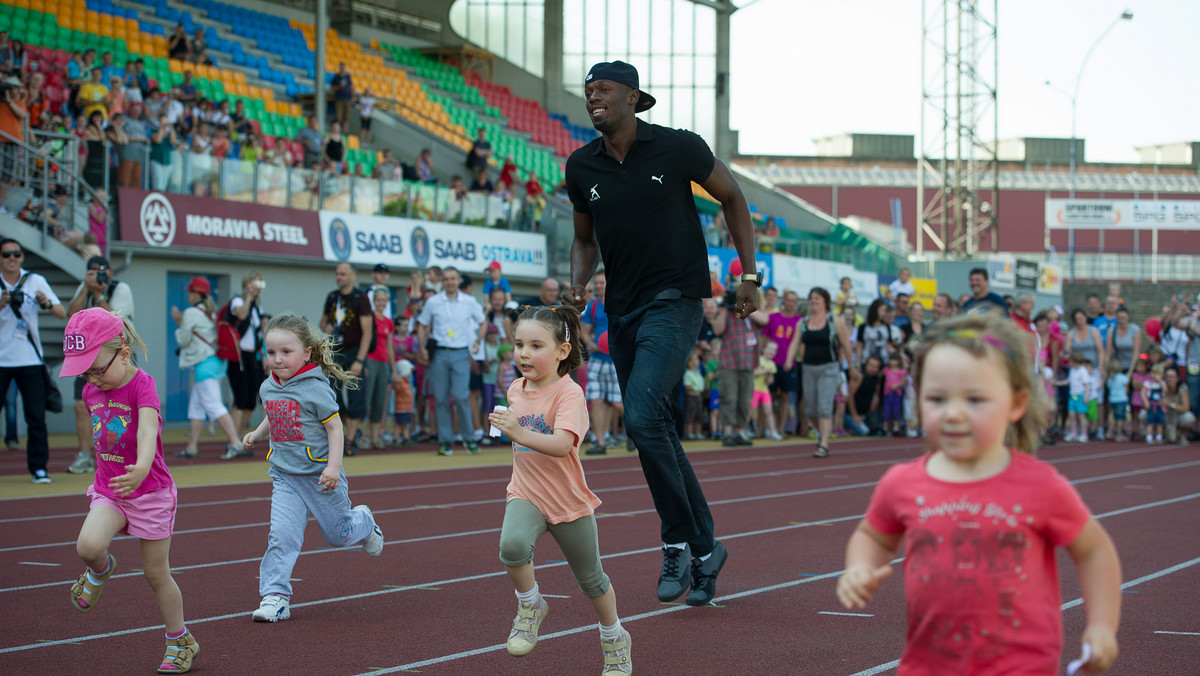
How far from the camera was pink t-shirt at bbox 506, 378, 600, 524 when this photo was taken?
15.2 ft

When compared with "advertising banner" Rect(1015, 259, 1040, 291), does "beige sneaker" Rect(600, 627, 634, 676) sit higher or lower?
lower

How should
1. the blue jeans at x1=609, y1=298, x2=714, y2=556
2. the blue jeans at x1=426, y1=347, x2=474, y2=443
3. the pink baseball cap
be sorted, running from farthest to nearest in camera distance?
the blue jeans at x1=426, y1=347, x2=474, y2=443 < the blue jeans at x1=609, y1=298, x2=714, y2=556 < the pink baseball cap

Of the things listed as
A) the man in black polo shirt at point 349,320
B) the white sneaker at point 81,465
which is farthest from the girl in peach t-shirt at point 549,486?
the man in black polo shirt at point 349,320

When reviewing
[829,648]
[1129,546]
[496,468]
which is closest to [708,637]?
[829,648]

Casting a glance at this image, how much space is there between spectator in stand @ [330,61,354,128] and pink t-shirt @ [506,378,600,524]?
22.9 meters

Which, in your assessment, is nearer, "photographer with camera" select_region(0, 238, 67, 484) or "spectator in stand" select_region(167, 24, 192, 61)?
A: "photographer with camera" select_region(0, 238, 67, 484)

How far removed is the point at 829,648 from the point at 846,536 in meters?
3.48

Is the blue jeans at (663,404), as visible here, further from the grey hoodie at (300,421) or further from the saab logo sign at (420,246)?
the saab logo sign at (420,246)

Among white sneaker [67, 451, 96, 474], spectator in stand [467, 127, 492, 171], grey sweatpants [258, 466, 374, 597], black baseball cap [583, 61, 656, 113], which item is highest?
spectator in stand [467, 127, 492, 171]

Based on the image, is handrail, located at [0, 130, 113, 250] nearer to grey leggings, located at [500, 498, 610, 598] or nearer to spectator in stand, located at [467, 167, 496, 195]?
spectator in stand, located at [467, 167, 496, 195]

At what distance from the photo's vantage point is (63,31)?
864 inches

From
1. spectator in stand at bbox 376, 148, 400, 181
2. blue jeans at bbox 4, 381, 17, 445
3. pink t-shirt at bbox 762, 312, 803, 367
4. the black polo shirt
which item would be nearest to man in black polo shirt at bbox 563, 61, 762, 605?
the black polo shirt

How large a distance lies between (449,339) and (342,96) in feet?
A: 44.1

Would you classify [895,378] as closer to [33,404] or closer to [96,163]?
[96,163]
